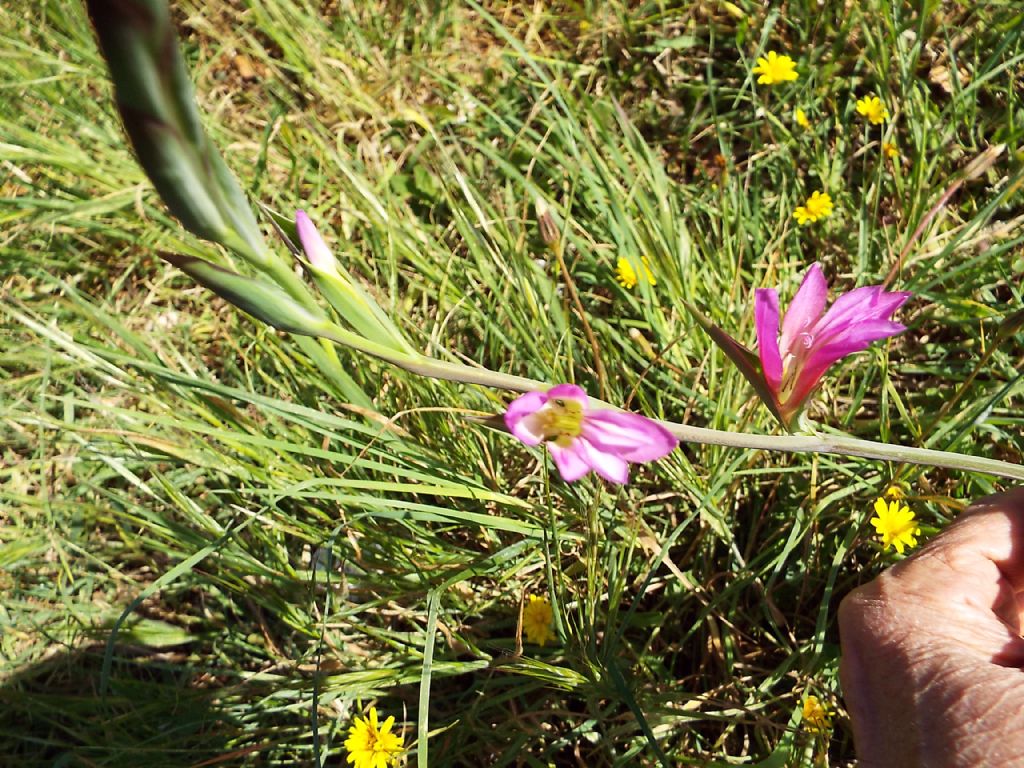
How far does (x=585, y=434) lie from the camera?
0.83m

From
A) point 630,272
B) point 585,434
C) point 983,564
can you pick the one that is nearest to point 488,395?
point 630,272

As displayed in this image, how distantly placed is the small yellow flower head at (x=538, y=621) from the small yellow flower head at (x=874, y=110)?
1.33 meters

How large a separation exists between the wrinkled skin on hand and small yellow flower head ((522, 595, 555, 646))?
56cm

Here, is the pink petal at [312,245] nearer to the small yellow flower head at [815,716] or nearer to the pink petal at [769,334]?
the pink petal at [769,334]

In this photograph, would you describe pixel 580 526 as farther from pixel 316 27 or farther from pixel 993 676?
pixel 316 27

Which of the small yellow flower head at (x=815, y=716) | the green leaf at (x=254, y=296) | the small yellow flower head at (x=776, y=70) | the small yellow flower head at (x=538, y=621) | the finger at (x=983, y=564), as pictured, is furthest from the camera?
the small yellow flower head at (x=776, y=70)

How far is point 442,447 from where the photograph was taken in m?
1.62

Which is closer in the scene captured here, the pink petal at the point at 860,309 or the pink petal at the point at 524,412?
the pink petal at the point at 524,412

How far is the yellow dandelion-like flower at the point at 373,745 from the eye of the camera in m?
1.41

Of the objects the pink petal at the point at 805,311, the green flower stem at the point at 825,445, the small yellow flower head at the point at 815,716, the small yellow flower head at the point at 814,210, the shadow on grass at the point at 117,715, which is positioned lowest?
the shadow on grass at the point at 117,715

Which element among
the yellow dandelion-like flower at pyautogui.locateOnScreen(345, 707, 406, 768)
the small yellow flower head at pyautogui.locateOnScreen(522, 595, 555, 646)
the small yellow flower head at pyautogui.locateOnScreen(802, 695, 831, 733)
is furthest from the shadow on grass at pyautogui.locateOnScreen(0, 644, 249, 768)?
the small yellow flower head at pyautogui.locateOnScreen(802, 695, 831, 733)

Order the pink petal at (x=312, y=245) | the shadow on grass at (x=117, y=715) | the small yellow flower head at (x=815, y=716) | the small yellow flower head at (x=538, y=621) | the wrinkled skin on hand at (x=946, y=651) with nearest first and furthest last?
1. the pink petal at (x=312, y=245)
2. the wrinkled skin on hand at (x=946, y=651)
3. the small yellow flower head at (x=815, y=716)
4. the small yellow flower head at (x=538, y=621)
5. the shadow on grass at (x=117, y=715)

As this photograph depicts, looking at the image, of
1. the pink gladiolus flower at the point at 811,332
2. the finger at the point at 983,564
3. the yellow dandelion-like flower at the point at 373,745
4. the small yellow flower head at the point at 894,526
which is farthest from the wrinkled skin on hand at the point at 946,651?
the yellow dandelion-like flower at the point at 373,745

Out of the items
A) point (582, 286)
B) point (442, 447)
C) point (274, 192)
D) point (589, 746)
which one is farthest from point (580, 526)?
point (274, 192)
